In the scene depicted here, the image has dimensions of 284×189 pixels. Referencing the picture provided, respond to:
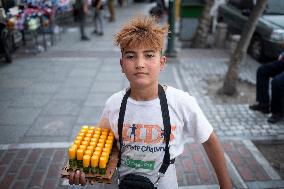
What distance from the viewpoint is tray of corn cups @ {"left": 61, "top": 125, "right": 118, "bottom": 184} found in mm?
2221

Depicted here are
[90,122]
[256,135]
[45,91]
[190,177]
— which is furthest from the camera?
[45,91]

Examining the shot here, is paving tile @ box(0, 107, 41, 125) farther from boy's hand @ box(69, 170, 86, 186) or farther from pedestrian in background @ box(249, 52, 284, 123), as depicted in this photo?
pedestrian in background @ box(249, 52, 284, 123)

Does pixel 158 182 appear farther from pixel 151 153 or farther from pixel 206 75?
pixel 206 75

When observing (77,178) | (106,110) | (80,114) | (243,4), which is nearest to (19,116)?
(80,114)

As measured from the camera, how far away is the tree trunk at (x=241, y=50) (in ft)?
20.2

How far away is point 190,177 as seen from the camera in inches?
168

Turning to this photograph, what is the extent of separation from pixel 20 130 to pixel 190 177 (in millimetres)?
2897

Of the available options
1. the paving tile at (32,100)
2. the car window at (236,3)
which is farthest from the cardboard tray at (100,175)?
the car window at (236,3)

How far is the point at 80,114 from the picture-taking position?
598 centimetres

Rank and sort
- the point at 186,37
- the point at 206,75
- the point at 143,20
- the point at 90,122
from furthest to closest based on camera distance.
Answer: the point at 186,37 → the point at 206,75 → the point at 90,122 → the point at 143,20

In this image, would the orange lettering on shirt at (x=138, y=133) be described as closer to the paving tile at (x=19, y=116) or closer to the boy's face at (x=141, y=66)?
the boy's face at (x=141, y=66)

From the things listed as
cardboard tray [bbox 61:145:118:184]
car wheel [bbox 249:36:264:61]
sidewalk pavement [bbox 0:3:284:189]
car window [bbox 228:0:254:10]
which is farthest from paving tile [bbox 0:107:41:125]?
car window [bbox 228:0:254:10]

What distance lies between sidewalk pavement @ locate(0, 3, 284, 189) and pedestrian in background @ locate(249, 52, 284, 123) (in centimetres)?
20

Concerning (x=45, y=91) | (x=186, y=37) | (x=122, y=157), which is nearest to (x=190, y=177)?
(x=122, y=157)
